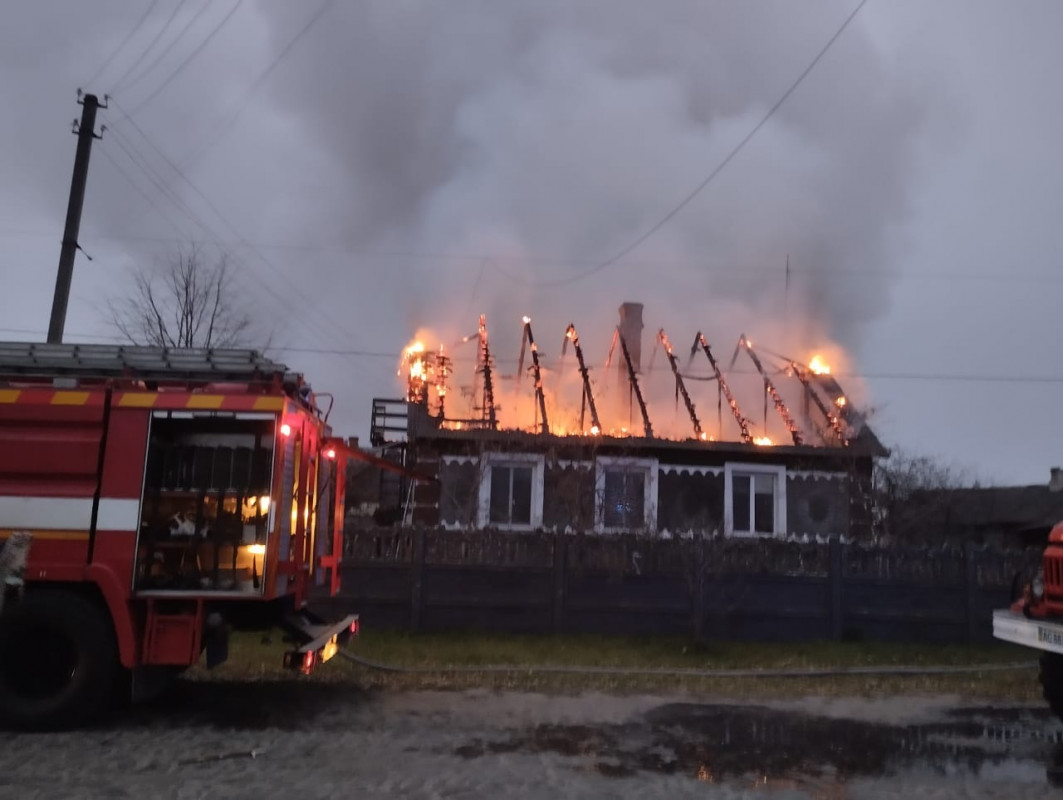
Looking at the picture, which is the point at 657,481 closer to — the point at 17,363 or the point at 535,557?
the point at 535,557

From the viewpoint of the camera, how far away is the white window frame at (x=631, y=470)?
1798cm

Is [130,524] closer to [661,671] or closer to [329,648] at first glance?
[329,648]

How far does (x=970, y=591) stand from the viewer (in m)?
13.8

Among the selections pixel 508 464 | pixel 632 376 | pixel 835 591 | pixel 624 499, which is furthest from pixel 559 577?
pixel 632 376

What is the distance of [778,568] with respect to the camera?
14.0 m

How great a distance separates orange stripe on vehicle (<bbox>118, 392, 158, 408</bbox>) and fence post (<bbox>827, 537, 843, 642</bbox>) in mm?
9839

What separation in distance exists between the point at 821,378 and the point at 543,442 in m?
11.7

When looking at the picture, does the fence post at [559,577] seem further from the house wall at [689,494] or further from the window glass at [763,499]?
the window glass at [763,499]

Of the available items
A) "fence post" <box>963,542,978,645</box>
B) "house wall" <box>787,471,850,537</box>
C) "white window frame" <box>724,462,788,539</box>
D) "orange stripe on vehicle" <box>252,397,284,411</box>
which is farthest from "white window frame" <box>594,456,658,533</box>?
"orange stripe on vehicle" <box>252,397,284,411</box>

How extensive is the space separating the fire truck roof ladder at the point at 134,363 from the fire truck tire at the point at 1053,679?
7.28 m

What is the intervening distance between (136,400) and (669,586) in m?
8.12

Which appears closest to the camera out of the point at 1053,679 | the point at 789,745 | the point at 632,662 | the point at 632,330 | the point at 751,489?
the point at 789,745

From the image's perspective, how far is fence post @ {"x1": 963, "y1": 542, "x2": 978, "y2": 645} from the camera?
45.1ft

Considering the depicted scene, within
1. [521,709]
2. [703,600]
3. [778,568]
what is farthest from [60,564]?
[778,568]
